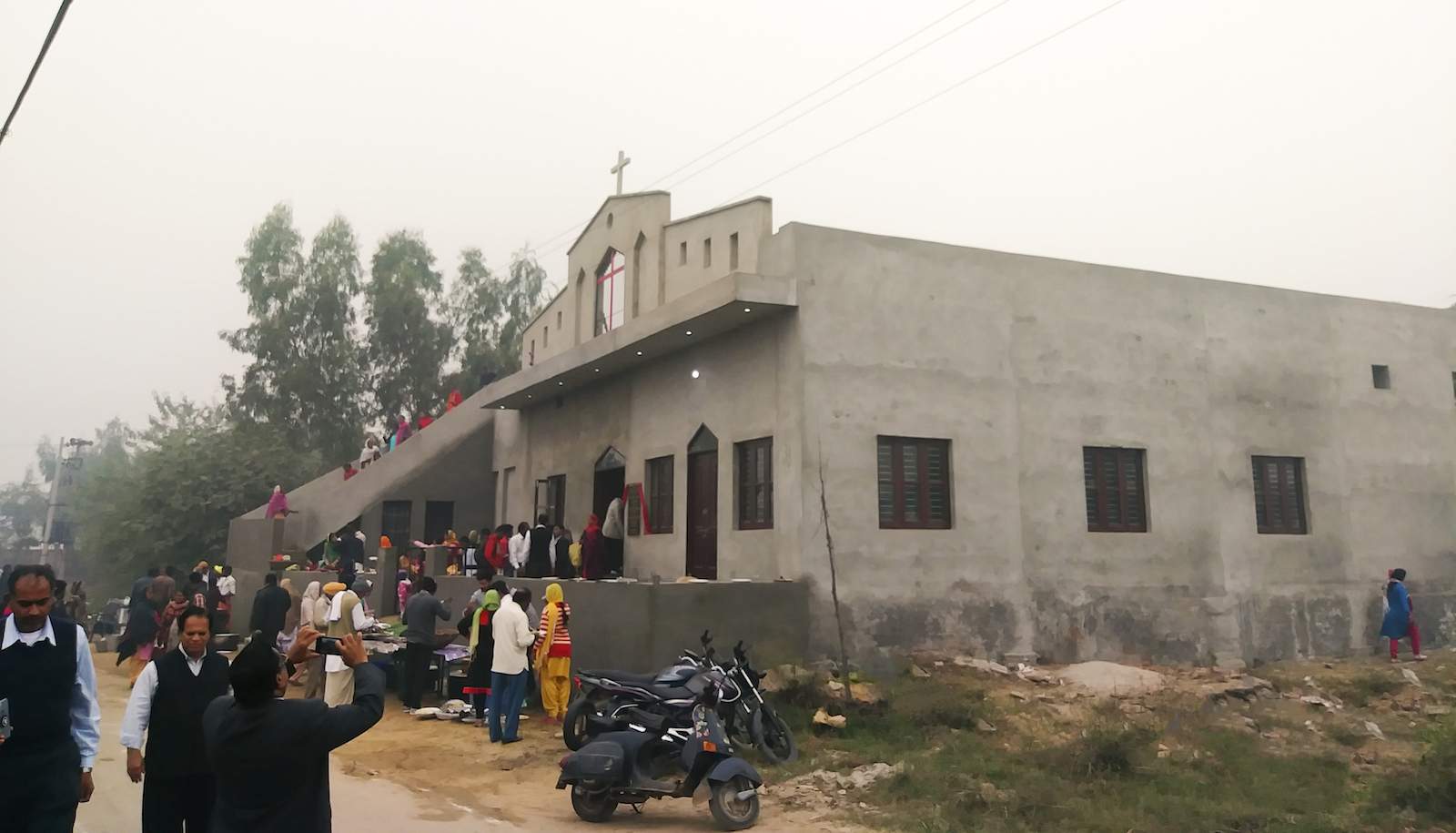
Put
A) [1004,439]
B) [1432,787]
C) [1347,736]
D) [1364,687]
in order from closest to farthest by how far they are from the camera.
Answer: [1432,787]
[1347,736]
[1364,687]
[1004,439]

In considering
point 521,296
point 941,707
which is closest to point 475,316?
point 521,296

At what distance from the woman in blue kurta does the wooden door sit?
11382 millimetres

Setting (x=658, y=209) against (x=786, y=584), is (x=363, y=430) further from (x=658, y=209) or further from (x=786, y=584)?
(x=786, y=584)

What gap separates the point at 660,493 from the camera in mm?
16672

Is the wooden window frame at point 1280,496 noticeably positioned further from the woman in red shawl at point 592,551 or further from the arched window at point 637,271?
the woman in red shawl at point 592,551

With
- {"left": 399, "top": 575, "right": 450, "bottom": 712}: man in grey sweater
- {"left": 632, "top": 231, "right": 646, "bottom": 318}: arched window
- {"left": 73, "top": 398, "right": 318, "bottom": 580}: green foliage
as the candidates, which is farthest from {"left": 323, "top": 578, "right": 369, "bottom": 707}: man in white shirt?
{"left": 73, "top": 398, "right": 318, "bottom": 580}: green foliage

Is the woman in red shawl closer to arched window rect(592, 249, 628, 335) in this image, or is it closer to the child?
arched window rect(592, 249, 628, 335)

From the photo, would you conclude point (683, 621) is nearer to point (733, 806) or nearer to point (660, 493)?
point (733, 806)

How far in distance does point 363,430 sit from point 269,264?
7.39 metres

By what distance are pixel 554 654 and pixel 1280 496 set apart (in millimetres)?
12939

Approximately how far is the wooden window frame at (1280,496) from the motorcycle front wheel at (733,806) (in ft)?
40.8

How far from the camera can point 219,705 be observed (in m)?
3.44

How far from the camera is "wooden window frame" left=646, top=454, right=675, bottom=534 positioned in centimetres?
1634

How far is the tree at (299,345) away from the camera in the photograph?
3728 centimetres
